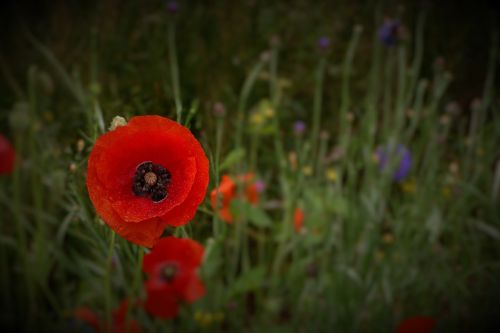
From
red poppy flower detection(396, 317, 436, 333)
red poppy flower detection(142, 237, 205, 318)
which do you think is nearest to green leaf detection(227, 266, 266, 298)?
red poppy flower detection(142, 237, 205, 318)

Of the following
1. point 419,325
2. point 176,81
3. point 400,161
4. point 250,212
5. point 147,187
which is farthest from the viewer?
point 400,161

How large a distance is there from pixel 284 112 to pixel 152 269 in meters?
1.10

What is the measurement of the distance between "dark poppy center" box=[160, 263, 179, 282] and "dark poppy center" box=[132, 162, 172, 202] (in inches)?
9.0

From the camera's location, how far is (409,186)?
51.1 inches

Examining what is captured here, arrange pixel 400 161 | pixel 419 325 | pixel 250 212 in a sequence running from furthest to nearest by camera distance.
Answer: pixel 400 161, pixel 250 212, pixel 419 325

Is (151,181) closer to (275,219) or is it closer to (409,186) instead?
(275,219)

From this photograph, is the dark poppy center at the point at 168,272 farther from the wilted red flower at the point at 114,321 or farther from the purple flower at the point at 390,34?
the purple flower at the point at 390,34

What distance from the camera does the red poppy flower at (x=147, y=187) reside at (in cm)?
39

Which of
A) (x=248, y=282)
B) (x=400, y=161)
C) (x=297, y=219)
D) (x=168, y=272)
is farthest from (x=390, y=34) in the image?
(x=168, y=272)

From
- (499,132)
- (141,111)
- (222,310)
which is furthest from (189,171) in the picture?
(499,132)

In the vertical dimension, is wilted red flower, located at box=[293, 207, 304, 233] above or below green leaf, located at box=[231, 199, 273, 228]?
above

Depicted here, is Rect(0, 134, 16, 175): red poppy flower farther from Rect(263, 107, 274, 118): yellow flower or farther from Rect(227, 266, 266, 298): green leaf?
Rect(263, 107, 274, 118): yellow flower

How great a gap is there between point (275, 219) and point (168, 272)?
67 cm

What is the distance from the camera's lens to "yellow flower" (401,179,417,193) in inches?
49.3
